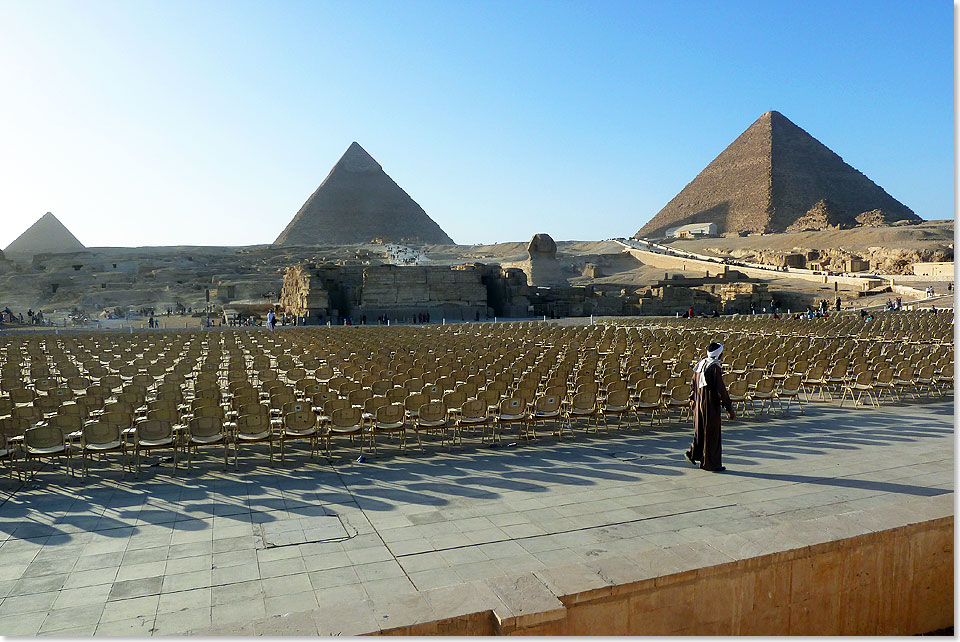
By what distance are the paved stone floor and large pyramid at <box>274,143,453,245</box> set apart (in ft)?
451

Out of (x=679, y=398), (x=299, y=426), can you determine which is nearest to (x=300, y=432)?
(x=299, y=426)

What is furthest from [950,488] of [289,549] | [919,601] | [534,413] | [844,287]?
[844,287]

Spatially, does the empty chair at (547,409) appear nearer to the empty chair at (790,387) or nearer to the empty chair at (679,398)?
the empty chair at (679,398)

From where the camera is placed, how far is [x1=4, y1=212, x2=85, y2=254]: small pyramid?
407ft

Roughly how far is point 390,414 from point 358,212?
15040cm

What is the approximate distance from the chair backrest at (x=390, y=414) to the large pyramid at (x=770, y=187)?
467 feet

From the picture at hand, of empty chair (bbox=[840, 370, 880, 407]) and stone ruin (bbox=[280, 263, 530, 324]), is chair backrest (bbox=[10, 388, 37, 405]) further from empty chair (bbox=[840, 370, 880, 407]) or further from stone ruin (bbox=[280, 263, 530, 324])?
stone ruin (bbox=[280, 263, 530, 324])

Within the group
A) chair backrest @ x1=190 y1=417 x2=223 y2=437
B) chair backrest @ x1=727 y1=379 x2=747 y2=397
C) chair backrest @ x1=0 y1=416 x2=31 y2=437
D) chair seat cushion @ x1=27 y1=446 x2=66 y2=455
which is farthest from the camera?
chair backrest @ x1=727 y1=379 x2=747 y2=397

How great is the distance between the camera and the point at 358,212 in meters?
153

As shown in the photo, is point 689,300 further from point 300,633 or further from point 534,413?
point 300,633

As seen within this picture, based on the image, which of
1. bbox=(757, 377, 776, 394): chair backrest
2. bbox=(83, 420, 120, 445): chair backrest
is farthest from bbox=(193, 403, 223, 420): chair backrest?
bbox=(757, 377, 776, 394): chair backrest

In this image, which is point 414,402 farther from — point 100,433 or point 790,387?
point 790,387

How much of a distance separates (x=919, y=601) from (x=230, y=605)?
4069mm

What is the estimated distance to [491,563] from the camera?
13.9 feet
